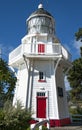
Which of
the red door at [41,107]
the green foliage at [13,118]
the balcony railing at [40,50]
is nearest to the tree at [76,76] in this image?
the balcony railing at [40,50]

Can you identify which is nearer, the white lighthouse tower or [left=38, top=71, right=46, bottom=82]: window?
the white lighthouse tower

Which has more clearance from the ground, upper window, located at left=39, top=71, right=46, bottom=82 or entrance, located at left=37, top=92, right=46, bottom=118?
upper window, located at left=39, top=71, right=46, bottom=82

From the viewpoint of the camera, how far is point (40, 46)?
68.6 ft

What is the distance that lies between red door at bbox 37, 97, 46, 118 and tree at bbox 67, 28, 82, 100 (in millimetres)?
10492

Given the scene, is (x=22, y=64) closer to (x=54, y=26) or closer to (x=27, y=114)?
(x=54, y=26)

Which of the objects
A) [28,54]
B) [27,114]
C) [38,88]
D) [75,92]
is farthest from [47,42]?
[27,114]

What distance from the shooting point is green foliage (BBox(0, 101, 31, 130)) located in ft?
27.5

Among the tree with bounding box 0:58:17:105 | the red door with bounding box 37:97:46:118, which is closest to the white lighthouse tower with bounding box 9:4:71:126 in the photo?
the red door with bounding box 37:97:46:118

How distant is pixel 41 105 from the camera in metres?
19.9

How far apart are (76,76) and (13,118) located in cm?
2203

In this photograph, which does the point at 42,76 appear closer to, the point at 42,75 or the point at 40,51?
the point at 42,75

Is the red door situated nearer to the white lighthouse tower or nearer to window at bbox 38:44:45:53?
the white lighthouse tower

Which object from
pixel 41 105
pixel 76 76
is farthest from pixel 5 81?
pixel 76 76

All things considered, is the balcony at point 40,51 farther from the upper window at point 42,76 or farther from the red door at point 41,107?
the red door at point 41,107
